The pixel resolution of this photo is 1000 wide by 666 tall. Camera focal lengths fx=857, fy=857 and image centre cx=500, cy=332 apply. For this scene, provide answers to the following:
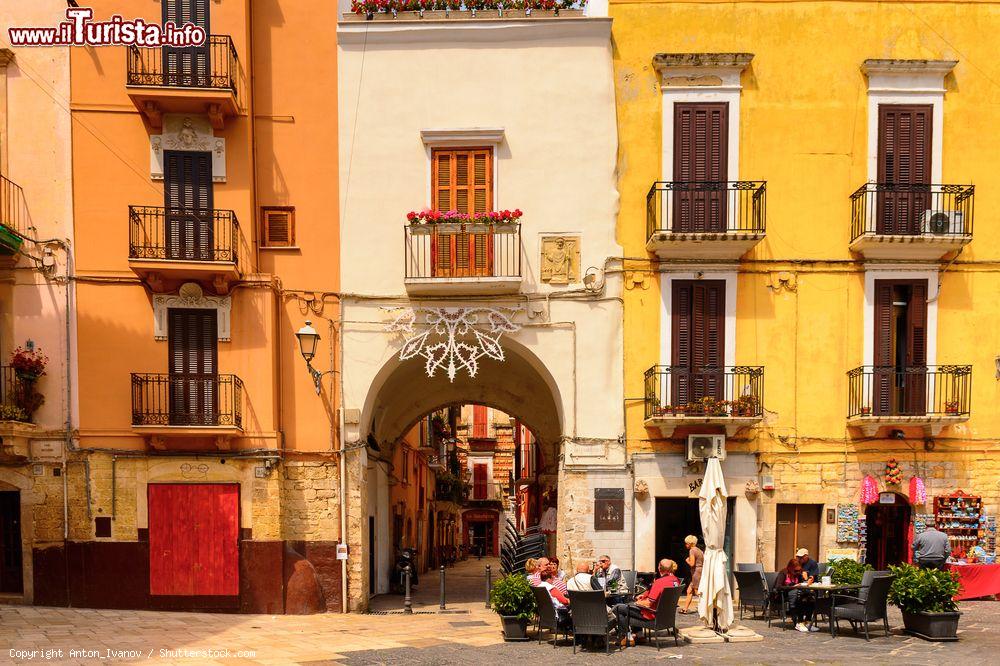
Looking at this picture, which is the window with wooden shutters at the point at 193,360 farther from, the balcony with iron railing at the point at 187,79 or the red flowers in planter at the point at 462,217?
the red flowers in planter at the point at 462,217

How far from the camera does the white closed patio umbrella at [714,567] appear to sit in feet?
42.6

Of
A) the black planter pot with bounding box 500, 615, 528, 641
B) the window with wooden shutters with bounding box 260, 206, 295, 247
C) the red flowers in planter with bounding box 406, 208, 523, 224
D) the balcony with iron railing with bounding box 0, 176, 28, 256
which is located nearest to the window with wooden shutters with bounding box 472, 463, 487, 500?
the window with wooden shutters with bounding box 260, 206, 295, 247

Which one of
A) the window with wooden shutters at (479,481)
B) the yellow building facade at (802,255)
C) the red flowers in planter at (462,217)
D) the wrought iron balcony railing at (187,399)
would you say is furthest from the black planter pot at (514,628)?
the window with wooden shutters at (479,481)

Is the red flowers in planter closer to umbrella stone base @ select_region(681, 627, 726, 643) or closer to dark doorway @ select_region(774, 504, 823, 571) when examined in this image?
dark doorway @ select_region(774, 504, 823, 571)

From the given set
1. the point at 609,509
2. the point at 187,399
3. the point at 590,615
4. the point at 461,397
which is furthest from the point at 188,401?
the point at 590,615

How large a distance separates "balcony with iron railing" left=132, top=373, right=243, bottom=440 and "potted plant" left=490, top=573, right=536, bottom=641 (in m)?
6.39

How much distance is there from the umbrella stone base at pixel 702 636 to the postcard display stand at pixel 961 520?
6724mm

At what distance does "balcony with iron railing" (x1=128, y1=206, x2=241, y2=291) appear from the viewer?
1642 centimetres

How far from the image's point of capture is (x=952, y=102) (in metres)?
17.3

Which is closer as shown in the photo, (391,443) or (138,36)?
(138,36)

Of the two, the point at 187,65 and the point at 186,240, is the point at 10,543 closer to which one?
the point at 186,240

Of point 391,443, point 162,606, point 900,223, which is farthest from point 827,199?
point 162,606

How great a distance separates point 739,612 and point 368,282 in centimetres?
954

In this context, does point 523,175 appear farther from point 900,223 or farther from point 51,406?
point 51,406
